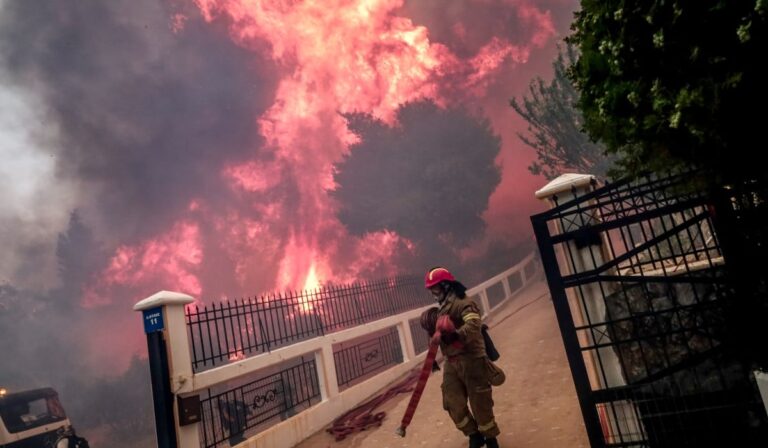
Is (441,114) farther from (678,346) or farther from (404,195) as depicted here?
(678,346)

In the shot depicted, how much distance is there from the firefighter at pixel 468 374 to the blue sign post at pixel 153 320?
385 centimetres

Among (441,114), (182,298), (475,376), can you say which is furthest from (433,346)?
(441,114)

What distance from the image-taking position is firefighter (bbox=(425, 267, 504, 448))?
4.45 m

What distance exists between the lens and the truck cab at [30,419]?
1175cm

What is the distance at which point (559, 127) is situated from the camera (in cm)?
2128

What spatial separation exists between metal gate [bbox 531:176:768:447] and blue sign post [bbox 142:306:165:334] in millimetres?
5058

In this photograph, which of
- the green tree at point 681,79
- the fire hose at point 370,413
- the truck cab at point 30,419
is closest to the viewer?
the green tree at point 681,79

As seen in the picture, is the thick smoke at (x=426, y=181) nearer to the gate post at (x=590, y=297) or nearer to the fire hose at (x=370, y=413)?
the fire hose at (x=370, y=413)

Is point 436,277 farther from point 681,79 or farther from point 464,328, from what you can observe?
point 681,79

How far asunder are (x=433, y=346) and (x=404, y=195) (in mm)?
23930

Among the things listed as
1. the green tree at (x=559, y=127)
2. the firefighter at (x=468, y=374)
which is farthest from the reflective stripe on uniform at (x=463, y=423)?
the green tree at (x=559, y=127)

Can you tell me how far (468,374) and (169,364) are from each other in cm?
395

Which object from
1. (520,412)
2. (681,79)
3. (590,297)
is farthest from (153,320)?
(681,79)

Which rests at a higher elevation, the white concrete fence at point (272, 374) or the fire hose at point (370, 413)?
the white concrete fence at point (272, 374)
